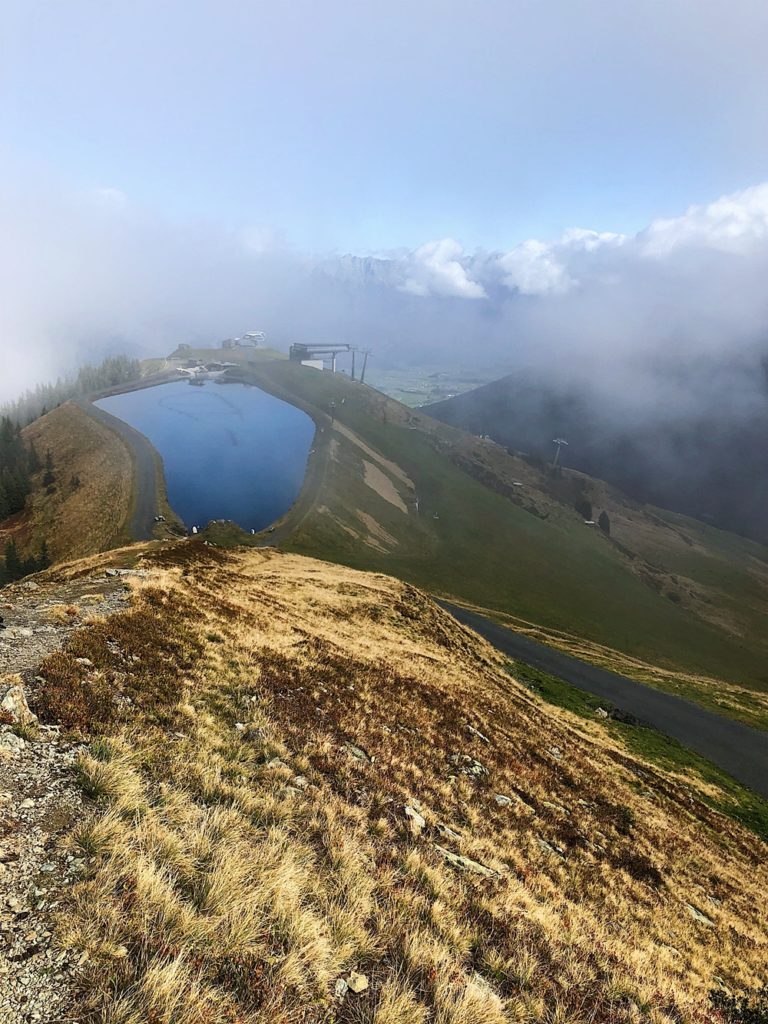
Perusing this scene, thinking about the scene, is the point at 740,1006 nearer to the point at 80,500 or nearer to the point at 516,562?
the point at 80,500

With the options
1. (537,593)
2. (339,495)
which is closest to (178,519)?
(339,495)

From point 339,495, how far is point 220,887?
129589mm

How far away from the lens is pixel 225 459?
150250 millimetres

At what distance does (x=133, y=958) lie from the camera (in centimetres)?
477

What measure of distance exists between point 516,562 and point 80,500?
4699 inches

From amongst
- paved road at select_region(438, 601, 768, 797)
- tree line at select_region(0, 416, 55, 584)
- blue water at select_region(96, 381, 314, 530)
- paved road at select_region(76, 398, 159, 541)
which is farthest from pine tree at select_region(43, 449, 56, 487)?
paved road at select_region(438, 601, 768, 797)

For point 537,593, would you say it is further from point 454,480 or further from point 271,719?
point 271,719

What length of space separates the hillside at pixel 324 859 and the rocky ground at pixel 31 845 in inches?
1.6

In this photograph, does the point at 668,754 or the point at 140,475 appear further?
the point at 140,475

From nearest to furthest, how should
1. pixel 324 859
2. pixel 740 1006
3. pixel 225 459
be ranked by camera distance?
pixel 324 859
pixel 740 1006
pixel 225 459

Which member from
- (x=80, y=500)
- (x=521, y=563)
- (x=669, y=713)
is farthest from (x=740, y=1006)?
(x=521, y=563)

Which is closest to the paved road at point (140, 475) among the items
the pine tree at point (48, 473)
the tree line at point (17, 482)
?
the tree line at point (17, 482)

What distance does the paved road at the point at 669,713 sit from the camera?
4881 centimetres

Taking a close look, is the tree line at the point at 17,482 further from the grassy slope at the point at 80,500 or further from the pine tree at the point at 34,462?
the grassy slope at the point at 80,500
